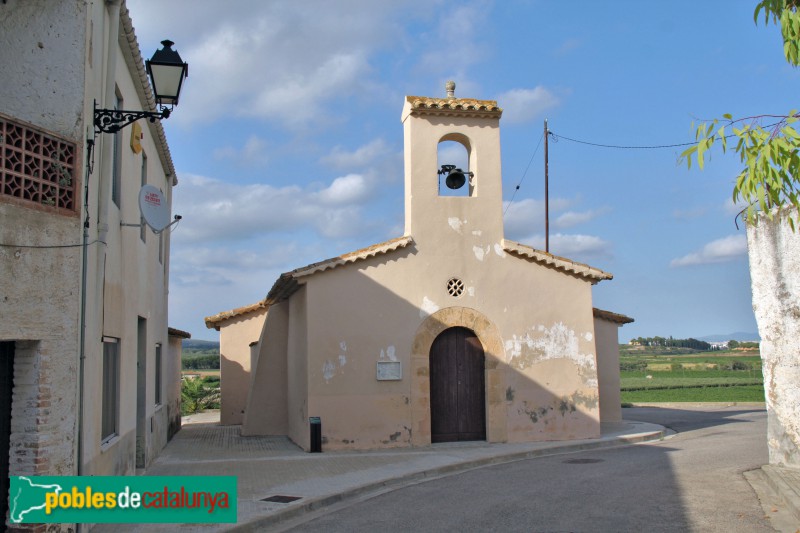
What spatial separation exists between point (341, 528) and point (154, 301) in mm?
7506

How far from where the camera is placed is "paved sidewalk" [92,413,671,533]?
8.70 meters

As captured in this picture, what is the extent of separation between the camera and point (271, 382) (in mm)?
18125

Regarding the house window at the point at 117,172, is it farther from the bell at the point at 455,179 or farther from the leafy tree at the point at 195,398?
the leafy tree at the point at 195,398

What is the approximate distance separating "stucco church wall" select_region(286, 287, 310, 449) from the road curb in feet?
11.2

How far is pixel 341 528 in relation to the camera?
785cm

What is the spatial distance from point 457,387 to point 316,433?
319 cm

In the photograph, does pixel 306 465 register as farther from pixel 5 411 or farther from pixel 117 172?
pixel 5 411

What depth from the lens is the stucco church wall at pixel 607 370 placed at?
59.2 feet

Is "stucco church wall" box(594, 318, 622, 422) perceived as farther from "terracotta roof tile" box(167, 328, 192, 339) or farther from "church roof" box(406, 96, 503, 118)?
"terracotta roof tile" box(167, 328, 192, 339)

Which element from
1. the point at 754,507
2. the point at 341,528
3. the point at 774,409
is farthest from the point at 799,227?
the point at 341,528

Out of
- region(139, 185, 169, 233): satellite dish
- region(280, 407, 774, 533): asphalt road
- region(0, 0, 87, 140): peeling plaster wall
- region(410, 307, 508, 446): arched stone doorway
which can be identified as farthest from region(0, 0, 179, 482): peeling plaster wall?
region(410, 307, 508, 446): arched stone doorway

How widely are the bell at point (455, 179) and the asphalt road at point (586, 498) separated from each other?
237 inches

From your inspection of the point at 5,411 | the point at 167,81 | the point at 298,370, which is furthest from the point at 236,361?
the point at 5,411

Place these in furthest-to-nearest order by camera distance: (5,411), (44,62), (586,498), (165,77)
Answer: (586,498), (165,77), (44,62), (5,411)
